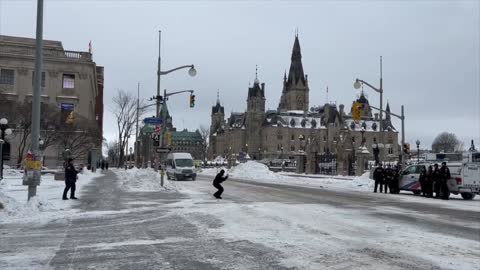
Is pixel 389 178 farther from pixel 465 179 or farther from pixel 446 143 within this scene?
pixel 446 143

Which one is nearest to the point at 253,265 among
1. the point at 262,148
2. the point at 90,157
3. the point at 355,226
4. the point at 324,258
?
the point at 324,258

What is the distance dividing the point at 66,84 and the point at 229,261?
76069mm

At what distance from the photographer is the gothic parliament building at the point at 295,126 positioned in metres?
Answer: 161

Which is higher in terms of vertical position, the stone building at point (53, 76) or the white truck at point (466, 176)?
the stone building at point (53, 76)

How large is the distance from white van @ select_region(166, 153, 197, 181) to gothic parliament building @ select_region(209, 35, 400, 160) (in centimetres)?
10557

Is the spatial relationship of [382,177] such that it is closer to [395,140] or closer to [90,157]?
[90,157]

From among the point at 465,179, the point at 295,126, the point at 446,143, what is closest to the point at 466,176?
the point at 465,179

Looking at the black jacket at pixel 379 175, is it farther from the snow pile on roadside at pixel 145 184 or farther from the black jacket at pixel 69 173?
the black jacket at pixel 69 173

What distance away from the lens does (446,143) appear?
163625 millimetres

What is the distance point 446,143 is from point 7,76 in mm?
129635

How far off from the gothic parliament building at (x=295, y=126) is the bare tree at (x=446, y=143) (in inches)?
482

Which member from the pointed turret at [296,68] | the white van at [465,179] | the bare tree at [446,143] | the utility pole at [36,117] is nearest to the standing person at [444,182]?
the white van at [465,179]

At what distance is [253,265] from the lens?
896 centimetres

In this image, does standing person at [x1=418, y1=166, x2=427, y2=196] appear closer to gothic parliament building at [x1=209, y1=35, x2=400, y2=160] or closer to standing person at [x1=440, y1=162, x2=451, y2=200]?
standing person at [x1=440, y1=162, x2=451, y2=200]
